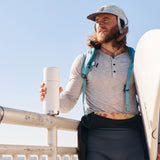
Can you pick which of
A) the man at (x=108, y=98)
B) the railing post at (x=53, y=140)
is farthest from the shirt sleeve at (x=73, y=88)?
the railing post at (x=53, y=140)

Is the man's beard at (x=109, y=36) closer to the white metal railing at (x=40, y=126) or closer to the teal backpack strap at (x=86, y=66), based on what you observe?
the teal backpack strap at (x=86, y=66)

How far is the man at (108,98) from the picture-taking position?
218 centimetres

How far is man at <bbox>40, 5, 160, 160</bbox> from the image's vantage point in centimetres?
218

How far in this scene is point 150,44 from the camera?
89.8 inches

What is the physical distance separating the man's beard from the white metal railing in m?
0.61

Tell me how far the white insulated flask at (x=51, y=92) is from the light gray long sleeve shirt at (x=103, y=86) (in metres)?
0.21

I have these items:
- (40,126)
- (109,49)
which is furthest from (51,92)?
(109,49)

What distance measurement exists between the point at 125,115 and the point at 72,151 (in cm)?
43

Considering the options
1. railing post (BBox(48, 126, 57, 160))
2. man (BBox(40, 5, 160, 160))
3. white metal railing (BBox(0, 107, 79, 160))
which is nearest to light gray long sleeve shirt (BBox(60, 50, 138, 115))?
man (BBox(40, 5, 160, 160))

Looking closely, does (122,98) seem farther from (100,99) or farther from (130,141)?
(130,141)

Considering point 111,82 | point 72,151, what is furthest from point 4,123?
point 111,82

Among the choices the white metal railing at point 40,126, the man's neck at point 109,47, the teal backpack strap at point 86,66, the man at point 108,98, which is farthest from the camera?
the man's neck at point 109,47

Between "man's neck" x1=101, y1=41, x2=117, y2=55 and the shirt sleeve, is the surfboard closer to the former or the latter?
"man's neck" x1=101, y1=41, x2=117, y2=55

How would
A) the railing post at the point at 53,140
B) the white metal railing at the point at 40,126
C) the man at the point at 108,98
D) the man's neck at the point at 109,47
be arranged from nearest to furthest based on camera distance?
the white metal railing at the point at 40,126 < the railing post at the point at 53,140 < the man at the point at 108,98 < the man's neck at the point at 109,47
